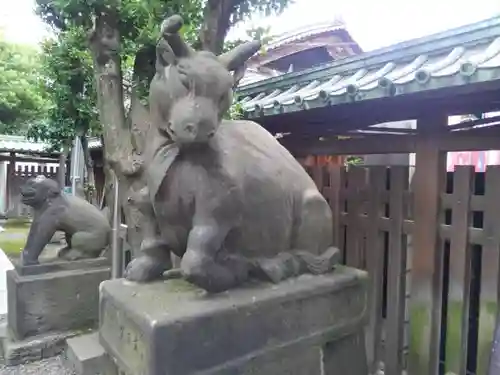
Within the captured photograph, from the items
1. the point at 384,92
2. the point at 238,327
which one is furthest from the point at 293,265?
the point at 384,92

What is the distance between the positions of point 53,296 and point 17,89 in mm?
11665

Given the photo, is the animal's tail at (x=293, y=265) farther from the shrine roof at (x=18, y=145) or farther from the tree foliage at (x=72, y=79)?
the shrine roof at (x=18, y=145)

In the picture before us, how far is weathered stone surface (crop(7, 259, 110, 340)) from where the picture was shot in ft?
13.8

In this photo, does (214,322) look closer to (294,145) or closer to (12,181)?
(294,145)

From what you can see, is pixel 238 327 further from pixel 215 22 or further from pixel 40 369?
pixel 40 369

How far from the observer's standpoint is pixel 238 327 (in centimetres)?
206

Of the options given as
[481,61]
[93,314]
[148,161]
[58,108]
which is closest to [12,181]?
[58,108]

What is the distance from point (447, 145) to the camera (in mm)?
2959

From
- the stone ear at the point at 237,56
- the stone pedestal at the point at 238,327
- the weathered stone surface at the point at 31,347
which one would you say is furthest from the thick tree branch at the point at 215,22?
the weathered stone surface at the point at 31,347

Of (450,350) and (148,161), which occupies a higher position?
(148,161)

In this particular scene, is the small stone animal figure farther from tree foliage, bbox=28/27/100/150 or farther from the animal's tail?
the animal's tail

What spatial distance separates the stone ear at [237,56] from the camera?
203cm

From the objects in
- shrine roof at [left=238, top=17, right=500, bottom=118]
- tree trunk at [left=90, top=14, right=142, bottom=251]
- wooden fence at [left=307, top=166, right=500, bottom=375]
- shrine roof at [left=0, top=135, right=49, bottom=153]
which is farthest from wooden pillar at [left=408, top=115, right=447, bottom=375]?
shrine roof at [left=0, top=135, right=49, bottom=153]

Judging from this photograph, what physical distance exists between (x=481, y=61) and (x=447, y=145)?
0.93 metres
